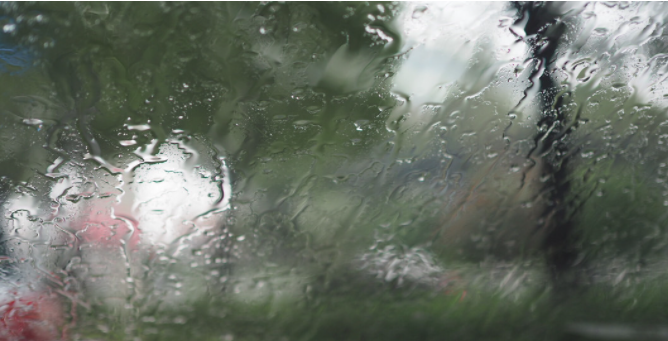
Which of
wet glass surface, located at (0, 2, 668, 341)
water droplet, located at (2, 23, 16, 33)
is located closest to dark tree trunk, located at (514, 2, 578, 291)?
wet glass surface, located at (0, 2, 668, 341)

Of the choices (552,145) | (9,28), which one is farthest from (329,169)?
(9,28)

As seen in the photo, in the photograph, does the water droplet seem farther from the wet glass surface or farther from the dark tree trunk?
the dark tree trunk

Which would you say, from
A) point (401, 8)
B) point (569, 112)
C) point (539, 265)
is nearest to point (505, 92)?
point (569, 112)

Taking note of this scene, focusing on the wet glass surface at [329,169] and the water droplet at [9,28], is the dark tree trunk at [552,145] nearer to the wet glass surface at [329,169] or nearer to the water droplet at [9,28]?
the wet glass surface at [329,169]

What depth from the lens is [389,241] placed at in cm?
95

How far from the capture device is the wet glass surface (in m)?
0.86

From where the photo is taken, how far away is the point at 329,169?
0.93m

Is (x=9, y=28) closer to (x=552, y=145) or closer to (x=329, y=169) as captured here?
(x=329, y=169)

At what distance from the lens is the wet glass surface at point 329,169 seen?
86 centimetres

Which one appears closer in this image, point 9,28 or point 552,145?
point 9,28

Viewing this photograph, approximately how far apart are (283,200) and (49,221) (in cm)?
52

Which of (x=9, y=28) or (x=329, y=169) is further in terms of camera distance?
(x=329, y=169)

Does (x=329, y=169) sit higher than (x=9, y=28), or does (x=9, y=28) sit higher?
(x=9, y=28)

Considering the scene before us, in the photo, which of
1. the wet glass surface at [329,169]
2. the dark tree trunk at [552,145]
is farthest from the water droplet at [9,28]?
the dark tree trunk at [552,145]
